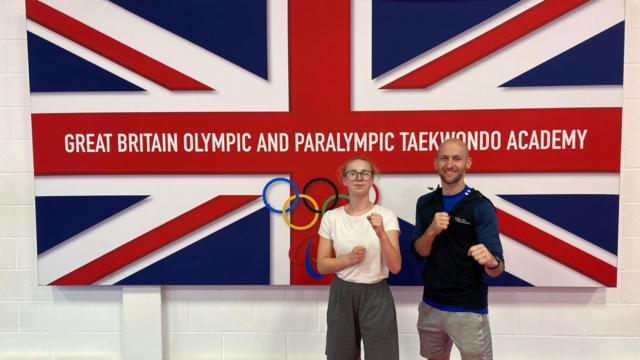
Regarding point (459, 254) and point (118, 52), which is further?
point (118, 52)

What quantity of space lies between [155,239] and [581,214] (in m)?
2.37

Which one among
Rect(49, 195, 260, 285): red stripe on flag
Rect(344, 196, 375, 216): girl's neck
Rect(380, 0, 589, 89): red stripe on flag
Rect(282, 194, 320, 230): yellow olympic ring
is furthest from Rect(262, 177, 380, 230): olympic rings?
Rect(380, 0, 589, 89): red stripe on flag

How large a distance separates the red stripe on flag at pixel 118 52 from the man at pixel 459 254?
1.43 m

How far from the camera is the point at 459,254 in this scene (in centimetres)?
163

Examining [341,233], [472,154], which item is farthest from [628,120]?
[341,233]

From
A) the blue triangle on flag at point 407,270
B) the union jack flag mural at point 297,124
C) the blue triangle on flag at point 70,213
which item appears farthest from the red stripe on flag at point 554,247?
the blue triangle on flag at point 70,213

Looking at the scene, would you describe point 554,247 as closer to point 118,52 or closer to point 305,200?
point 305,200

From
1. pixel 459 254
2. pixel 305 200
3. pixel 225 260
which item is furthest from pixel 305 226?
pixel 459 254

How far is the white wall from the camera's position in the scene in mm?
2207

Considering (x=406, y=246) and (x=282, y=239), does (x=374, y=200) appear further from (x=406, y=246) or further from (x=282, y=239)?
(x=282, y=239)

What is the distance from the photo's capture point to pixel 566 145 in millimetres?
2072

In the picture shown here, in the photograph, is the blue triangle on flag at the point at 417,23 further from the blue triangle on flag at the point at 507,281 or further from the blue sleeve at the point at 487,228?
the blue triangle on flag at the point at 507,281

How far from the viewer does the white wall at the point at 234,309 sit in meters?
2.21

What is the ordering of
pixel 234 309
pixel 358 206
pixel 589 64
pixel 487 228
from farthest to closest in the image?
1. pixel 234 309
2. pixel 589 64
3. pixel 358 206
4. pixel 487 228
